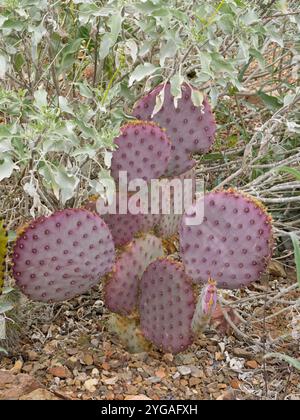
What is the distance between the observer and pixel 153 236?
98.6 inches

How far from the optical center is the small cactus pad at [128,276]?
2.38 m

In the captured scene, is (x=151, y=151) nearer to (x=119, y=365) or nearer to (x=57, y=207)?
(x=57, y=207)

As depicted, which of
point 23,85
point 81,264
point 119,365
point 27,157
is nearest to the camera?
point 27,157

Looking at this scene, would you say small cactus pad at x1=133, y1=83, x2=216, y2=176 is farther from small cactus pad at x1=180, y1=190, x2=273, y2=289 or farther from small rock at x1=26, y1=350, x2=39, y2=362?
small rock at x1=26, y1=350, x2=39, y2=362

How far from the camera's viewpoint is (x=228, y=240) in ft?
7.33

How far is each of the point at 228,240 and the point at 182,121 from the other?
1.42 ft

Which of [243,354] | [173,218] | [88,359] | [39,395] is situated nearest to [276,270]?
[243,354]

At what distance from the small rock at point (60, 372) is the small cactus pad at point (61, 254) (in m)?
0.22

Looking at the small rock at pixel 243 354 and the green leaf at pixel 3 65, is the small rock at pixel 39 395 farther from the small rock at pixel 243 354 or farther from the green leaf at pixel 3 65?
the green leaf at pixel 3 65

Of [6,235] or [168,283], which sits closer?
[6,235]

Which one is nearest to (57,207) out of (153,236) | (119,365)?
(153,236)

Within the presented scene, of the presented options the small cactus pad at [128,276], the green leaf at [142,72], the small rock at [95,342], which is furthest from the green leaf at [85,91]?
the small rock at [95,342]

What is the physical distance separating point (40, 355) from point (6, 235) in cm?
48

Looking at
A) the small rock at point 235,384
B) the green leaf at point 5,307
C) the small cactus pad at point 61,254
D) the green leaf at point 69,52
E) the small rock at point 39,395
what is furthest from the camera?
the green leaf at point 69,52
